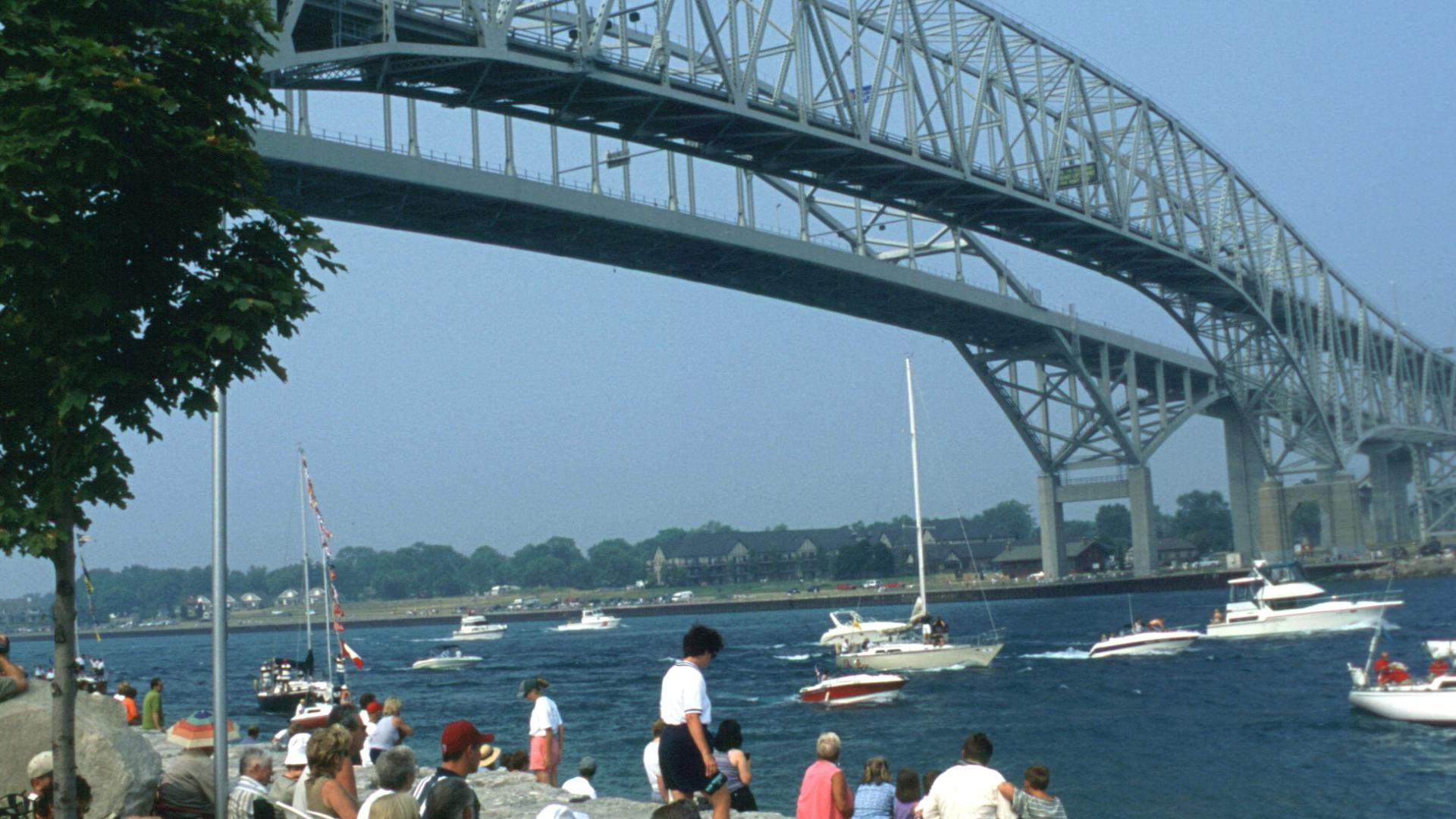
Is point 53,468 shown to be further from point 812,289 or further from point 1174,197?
point 1174,197

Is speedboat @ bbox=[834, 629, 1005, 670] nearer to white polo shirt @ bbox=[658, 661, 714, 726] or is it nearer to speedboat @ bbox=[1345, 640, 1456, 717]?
speedboat @ bbox=[1345, 640, 1456, 717]

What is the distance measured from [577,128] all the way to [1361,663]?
2420cm

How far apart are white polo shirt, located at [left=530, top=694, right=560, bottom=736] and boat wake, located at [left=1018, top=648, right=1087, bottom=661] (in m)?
35.1

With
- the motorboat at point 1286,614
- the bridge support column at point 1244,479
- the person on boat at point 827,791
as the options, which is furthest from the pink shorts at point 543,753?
the bridge support column at point 1244,479

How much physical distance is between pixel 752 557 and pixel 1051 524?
69943 millimetres

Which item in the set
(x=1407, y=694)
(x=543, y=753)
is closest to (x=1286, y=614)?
(x=1407, y=694)

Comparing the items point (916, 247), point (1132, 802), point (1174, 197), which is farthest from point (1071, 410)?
point (1132, 802)

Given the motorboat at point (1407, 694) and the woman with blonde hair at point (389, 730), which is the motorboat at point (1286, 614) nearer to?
the motorboat at point (1407, 694)

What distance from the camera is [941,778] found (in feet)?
32.5

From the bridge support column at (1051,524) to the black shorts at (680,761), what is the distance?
69.6 m

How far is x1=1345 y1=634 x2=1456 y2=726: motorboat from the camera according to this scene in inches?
1016

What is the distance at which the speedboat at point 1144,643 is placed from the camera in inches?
1773

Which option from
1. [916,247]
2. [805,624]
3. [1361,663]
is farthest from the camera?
[805,624]

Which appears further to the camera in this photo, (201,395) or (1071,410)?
(1071,410)
